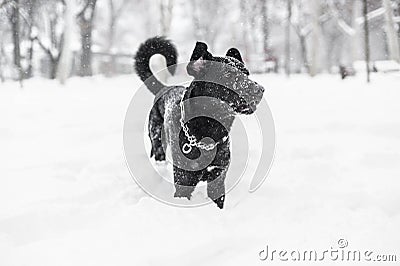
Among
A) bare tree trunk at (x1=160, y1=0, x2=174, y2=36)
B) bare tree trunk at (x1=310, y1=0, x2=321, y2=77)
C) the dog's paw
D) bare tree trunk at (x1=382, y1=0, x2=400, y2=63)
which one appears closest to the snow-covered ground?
the dog's paw

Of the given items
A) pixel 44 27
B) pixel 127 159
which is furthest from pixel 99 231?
pixel 44 27

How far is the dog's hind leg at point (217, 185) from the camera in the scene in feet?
10.5

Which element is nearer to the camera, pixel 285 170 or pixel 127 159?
pixel 285 170

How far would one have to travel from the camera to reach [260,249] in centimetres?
255

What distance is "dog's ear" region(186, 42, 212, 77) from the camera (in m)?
2.89

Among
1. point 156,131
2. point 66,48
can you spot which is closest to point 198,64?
point 156,131

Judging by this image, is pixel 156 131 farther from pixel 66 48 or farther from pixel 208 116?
pixel 66 48

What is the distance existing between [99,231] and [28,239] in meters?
0.48

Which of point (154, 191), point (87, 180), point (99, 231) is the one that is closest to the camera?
point (99, 231)

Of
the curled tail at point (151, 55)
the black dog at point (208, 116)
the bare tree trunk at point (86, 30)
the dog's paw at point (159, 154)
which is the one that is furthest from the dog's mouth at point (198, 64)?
the bare tree trunk at point (86, 30)

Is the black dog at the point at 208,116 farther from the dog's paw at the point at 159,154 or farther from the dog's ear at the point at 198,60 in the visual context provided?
the dog's paw at the point at 159,154

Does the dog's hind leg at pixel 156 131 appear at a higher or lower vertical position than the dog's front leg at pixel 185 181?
higher

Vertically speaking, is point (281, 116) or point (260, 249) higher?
point (281, 116)

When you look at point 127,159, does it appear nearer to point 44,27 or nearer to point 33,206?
point 33,206
